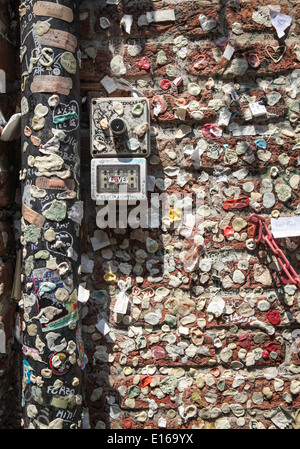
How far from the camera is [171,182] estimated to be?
178cm

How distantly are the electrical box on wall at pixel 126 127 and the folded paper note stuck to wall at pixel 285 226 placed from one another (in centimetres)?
67

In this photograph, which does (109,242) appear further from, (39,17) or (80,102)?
(39,17)

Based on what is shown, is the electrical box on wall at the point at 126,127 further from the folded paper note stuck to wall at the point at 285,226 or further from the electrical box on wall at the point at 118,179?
the folded paper note stuck to wall at the point at 285,226

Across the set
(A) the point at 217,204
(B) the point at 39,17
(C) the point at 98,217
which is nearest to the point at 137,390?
(C) the point at 98,217

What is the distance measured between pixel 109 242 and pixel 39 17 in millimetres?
976

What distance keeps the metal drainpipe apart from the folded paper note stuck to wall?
0.90 meters

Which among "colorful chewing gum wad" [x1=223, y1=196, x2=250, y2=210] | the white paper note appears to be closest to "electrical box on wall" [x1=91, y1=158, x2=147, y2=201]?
"colorful chewing gum wad" [x1=223, y1=196, x2=250, y2=210]

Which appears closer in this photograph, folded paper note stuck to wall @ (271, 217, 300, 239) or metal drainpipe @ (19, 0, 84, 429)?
metal drainpipe @ (19, 0, 84, 429)

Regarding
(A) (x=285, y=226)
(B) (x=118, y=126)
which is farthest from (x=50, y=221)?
(A) (x=285, y=226)

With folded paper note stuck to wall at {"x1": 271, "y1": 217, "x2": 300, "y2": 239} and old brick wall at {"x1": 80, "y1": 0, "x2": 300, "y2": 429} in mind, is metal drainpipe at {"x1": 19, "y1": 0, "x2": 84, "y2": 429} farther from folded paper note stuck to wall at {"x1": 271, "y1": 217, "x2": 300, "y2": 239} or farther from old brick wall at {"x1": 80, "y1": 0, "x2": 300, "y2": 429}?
folded paper note stuck to wall at {"x1": 271, "y1": 217, "x2": 300, "y2": 239}

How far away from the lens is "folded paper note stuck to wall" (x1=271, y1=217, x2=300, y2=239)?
1748 mm

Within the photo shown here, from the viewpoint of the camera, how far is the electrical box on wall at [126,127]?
165 cm

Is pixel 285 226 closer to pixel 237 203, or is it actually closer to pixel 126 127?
pixel 237 203

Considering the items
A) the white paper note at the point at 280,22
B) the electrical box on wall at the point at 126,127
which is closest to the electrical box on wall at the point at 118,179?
the electrical box on wall at the point at 126,127
